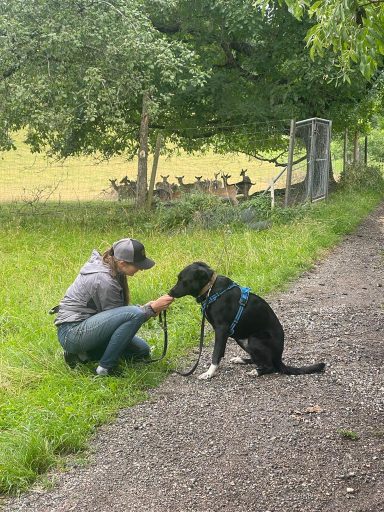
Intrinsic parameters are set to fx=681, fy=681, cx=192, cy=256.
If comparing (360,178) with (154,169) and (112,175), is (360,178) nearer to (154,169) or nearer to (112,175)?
(154,169)

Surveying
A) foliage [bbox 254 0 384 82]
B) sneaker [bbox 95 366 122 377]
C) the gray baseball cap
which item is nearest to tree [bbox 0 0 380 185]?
foliage [bbox 254 0 384 82]

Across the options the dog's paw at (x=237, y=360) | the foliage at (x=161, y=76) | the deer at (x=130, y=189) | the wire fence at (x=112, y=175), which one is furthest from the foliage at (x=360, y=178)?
the dog's paw at (x=237, y=360)

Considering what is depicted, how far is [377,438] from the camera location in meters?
4.54

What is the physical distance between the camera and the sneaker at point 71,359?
5719mm

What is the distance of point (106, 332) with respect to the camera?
5.42 m

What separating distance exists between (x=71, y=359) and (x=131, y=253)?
113 centimetres

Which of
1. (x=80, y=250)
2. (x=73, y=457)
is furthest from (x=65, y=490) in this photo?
(x=80, y=250)

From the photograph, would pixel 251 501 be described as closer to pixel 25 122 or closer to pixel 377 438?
pixel 377 438

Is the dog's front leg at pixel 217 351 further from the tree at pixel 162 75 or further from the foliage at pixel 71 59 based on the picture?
the foliage at pixel 71 59

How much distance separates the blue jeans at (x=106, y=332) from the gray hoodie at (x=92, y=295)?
0.06 meters

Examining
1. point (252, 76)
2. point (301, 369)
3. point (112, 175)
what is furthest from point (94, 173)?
point (301, 369)

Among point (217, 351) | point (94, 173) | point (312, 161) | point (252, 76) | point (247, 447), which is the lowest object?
point (247, 447)

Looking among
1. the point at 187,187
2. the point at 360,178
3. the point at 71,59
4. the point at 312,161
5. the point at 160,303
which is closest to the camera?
the point at 160,303

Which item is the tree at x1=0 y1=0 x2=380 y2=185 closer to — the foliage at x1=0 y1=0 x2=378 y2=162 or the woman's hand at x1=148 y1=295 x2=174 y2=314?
the foliage at x1=0 y1=0 x2=378 y2=162
